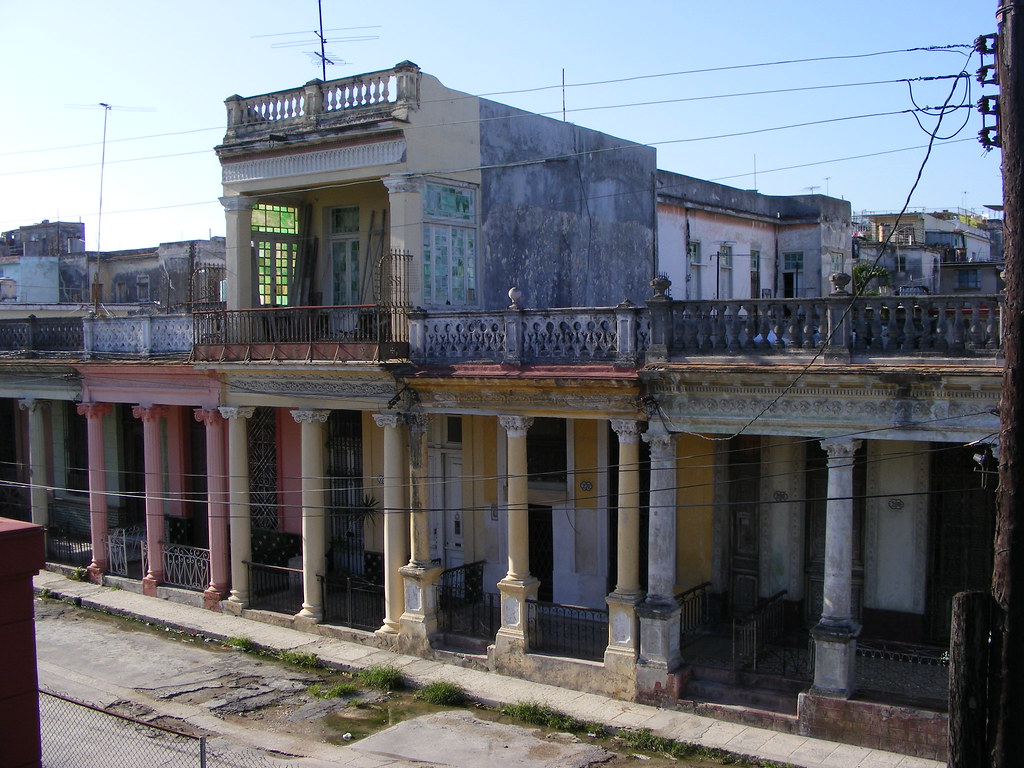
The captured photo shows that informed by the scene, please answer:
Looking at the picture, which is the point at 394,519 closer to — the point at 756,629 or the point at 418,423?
the point at 418,423

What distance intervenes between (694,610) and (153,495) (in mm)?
10119

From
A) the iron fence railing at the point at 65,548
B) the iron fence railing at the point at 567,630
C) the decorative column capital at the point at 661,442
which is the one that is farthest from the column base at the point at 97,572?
the decorative column capital at the point at 661,442

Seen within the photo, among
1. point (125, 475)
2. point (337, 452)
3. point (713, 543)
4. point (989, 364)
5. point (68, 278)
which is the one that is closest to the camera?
point (989, 364)

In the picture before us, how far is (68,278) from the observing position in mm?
34188

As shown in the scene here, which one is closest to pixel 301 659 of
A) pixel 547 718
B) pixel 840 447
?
pixel 547 718

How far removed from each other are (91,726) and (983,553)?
1176 centimetres

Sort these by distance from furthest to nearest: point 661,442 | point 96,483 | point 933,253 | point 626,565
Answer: point 933,253 → point 96,483 → point 626,565 → point 661,442

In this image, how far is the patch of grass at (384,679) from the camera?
47.1ft

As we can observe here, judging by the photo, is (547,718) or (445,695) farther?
(445,695)

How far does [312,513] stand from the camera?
16766mm

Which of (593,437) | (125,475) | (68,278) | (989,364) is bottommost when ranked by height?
(125,475)

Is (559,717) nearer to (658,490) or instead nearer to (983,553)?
(658,490)

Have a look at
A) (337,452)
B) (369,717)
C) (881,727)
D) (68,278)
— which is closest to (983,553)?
(881,727)

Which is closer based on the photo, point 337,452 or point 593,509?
point 593,509
